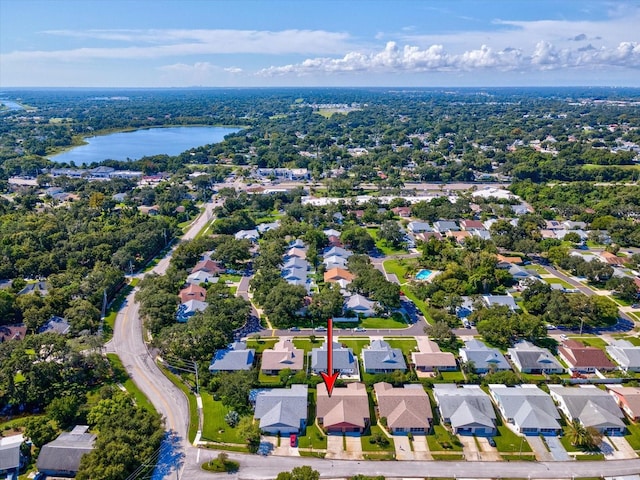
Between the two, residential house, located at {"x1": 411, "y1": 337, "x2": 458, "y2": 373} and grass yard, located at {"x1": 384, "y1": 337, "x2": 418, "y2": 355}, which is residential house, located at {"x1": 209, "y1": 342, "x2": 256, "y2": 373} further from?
residential house, located at {"x1": 411, "y1": 337, "x2": 458, "y2": 373}

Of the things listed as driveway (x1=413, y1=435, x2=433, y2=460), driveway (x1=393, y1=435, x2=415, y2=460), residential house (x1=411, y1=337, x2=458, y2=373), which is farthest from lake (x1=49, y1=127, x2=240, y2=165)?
driveway (x1=413, y1=435, x2=433, y2=460)

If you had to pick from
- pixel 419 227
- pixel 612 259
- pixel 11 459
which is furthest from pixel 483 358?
pixel 419 227

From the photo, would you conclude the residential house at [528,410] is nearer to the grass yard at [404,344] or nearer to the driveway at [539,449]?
the driveway at [539,449]

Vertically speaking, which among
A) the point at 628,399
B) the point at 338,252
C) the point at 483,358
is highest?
the point at 338,252

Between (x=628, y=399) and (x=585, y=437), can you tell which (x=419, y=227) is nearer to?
(x=628, y=399)

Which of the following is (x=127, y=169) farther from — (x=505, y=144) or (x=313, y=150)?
(x=505, y=144)

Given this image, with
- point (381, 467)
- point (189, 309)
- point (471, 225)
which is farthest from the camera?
point (471, 225)

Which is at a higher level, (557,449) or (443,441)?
(443,441)
